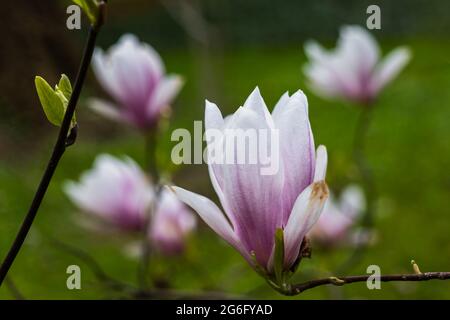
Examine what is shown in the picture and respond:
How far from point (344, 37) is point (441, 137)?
1.47 m

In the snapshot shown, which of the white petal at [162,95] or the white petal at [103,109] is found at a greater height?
the white petal at [162,95]

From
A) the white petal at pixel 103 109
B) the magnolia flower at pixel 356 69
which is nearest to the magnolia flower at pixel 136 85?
the white petal at pixel 103 109

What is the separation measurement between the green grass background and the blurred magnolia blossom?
0.09 ft

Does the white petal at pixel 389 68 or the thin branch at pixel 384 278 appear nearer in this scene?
the thin branch at pixel 384 278

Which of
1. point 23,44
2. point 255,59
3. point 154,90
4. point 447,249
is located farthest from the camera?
point 255,59

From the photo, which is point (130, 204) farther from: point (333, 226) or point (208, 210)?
point (208, 210)

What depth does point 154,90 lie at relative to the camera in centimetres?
63

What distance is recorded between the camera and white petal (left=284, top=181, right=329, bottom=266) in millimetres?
288

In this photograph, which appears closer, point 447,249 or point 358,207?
point 358,207

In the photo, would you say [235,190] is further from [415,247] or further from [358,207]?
[415,247]

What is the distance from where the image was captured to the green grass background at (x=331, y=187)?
0.90 meters

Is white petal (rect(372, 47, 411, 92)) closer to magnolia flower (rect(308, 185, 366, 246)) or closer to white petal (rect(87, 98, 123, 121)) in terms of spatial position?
magnolia flower (rect(308, 185, 366, 246))

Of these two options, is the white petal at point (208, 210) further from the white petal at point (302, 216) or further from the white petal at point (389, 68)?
the white petal at point (389, 68)

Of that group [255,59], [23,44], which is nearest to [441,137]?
[23,44]
